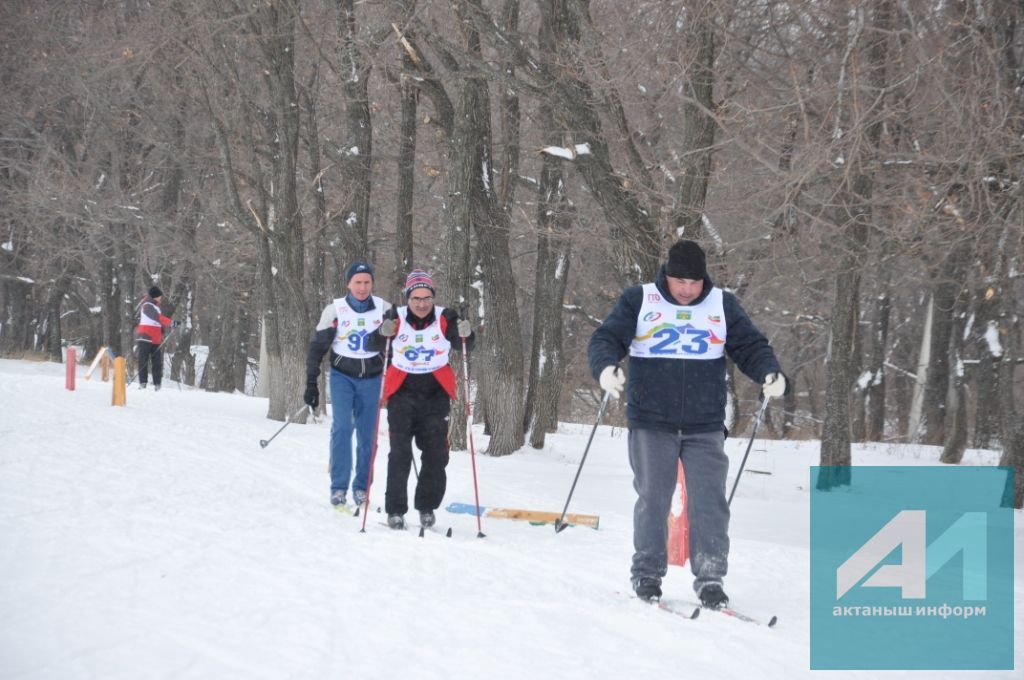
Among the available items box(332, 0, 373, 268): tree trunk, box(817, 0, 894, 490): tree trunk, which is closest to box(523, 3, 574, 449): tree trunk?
box(332, 0, 373, 268): tree trunk

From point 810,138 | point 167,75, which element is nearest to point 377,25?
point 167,75

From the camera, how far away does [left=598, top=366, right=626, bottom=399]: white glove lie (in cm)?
561

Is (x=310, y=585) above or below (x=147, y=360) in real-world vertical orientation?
below

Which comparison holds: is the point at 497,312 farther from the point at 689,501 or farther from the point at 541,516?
the point at 689,501

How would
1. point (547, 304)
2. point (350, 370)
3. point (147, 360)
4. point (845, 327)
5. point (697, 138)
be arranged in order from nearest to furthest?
point (350, 370) → point (697, 138) → point (845, 327) → point (547, 304) → point (147, 360)

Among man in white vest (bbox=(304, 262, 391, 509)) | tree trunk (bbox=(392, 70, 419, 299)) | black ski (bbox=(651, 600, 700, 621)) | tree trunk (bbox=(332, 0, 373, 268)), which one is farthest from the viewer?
tree trunk (bbox=(392, 70, 419, 299))

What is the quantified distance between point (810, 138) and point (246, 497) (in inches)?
232

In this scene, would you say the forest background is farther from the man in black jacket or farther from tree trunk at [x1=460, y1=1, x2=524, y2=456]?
the man in black jacket

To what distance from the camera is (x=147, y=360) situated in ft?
65.4

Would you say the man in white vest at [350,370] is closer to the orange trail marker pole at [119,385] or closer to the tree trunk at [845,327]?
the tree trunk at [845,327]

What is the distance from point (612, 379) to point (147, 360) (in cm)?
1631

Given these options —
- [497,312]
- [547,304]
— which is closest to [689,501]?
[497,312]

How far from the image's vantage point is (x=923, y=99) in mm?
8961

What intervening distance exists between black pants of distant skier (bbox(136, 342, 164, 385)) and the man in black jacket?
15.7m
